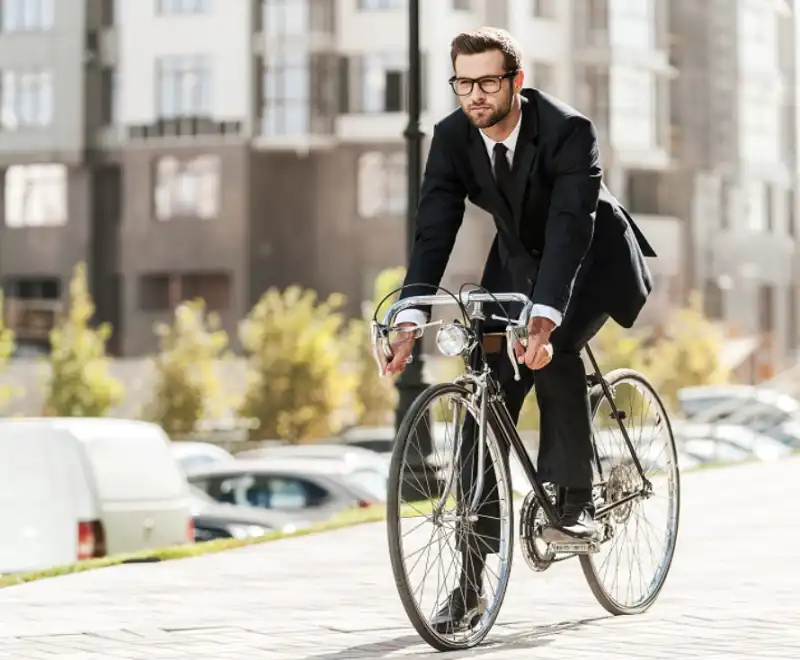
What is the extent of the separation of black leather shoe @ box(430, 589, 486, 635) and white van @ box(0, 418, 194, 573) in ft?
24.1

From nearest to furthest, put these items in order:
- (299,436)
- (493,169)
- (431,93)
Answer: (493,169), (299,436), (431,93)

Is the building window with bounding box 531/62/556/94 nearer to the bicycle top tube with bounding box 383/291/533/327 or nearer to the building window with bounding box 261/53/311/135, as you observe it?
the building window with bounding box 261/53/311/135

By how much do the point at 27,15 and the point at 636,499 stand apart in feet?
197

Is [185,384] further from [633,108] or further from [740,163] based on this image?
[740,163]

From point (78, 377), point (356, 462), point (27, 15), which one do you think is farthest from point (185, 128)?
point (356, 462)

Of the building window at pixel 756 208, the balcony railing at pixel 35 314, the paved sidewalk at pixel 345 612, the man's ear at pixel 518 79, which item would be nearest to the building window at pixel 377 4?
the balcony railing at pixel 35 314

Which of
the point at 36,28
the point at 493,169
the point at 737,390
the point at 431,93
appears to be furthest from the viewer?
the point at 36,28

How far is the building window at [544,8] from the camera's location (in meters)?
64.0

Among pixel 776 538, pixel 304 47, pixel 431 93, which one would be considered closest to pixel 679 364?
pixel 431 93

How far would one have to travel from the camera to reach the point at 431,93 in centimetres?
6125

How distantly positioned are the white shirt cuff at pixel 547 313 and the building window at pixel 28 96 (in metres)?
60.1

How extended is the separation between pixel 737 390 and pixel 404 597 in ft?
168

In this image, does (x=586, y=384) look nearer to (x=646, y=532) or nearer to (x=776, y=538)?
(x=646, y=532)

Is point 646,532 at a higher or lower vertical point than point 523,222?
lower
